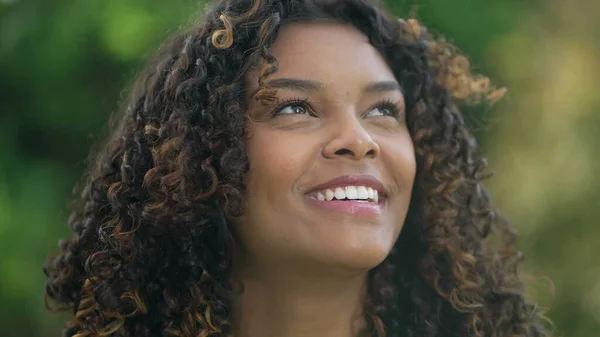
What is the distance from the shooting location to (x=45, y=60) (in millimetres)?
4457

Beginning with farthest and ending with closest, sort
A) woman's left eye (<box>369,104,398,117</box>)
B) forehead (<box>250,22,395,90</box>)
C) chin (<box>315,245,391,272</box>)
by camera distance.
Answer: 1. woman's left eye (<box>369,104,398,117</box>)
2. forehead (<box>250,22,395,90</box>)
3. chin (<box>315,245,391,272</box>)

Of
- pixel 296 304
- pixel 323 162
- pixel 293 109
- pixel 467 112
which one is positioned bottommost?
pixel 296 304

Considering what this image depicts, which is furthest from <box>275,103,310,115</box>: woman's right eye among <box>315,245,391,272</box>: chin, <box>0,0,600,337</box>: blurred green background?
<box>0,0,600,337</box>: blurred green background

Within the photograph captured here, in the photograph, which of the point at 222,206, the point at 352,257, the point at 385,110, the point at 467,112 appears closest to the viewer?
the point at 352,257

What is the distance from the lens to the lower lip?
2.92 meters

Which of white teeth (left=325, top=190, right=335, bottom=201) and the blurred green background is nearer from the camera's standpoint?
white teeth (left=325, top=190, right=335, bottom=201)

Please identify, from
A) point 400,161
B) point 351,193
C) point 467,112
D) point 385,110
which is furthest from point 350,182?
point 467,112

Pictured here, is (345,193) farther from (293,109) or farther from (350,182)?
(293,109)

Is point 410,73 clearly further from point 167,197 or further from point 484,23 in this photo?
point 484,23

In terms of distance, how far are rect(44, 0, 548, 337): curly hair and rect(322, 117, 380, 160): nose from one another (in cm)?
23

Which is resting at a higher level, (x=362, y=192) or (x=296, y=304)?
(x=362, y=192)

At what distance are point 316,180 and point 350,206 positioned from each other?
0.13 metres

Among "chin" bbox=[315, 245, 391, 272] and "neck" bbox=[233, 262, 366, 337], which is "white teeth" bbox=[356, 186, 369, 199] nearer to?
"chin" bbox=[315, 245, 391, 272]

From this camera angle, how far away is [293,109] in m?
3.01
